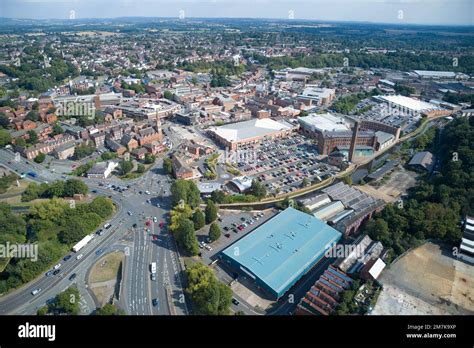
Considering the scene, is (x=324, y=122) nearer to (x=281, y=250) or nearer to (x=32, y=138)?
(x=281, y=250)

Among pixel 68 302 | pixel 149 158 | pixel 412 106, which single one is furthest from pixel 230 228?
pixel 412 106

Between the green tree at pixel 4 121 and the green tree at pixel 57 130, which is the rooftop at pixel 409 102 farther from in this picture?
the green tree at pixel 4 121

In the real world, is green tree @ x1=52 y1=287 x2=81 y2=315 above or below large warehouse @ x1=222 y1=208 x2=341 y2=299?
below

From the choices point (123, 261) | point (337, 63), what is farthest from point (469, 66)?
point (123, 261)

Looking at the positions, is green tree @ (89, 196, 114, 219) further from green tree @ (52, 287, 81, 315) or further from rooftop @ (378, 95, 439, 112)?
rooftop @ (378, 95, 439, 112)

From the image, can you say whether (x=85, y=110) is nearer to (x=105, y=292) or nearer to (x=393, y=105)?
(x=105, y=292)

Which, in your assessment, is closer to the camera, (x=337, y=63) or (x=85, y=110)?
(x=85, y=110)

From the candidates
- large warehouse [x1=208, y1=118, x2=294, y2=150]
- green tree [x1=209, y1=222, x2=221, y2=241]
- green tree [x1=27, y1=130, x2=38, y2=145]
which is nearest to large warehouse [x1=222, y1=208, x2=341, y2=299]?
green tree [x1=209, y1=222, x2=221, y2=241]
